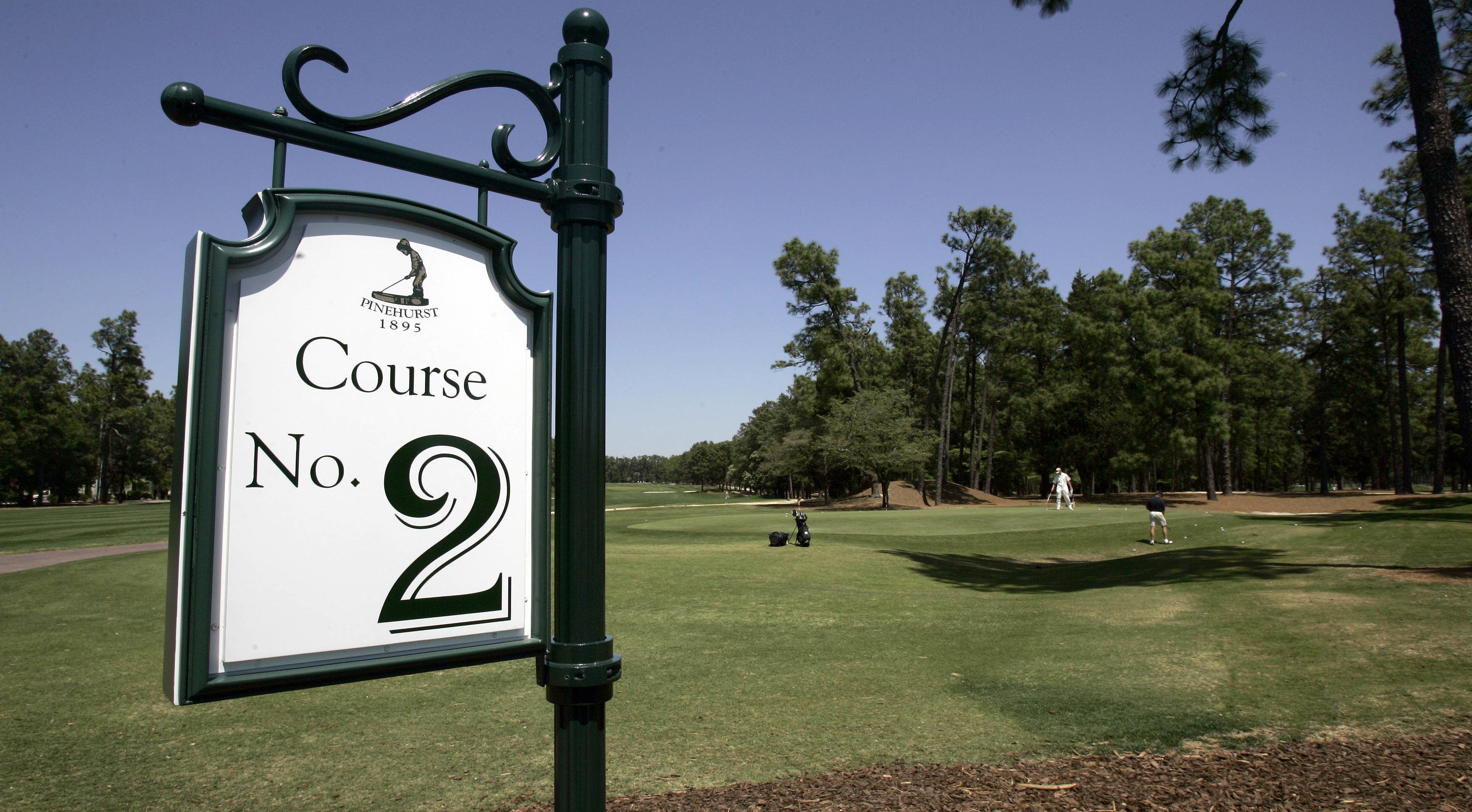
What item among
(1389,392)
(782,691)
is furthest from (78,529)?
(1389,392)

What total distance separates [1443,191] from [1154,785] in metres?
11.7

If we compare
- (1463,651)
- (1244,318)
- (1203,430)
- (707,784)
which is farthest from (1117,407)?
(707,784)

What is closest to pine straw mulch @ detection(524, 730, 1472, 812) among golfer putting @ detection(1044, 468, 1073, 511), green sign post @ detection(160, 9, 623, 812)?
green sign post @ detection(160, 9, 623, 812)

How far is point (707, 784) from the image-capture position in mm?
5074

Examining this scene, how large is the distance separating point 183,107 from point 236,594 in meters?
1.25

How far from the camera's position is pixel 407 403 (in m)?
2.28

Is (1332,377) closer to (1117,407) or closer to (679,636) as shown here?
(1117,407)

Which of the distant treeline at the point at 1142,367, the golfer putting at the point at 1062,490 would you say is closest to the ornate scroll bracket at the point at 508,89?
the golfer putting at the point at 1062,490

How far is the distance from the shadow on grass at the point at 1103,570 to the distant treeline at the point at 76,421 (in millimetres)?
70368

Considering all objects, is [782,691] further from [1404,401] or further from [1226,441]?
[1404,401]

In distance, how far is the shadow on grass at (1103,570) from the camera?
13578 mm

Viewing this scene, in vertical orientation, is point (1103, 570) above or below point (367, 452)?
below

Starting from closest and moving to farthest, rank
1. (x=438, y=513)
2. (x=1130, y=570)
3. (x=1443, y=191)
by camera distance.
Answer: (x=438, y=513) → (x=1443, y=191) → (x=1130, y=570)

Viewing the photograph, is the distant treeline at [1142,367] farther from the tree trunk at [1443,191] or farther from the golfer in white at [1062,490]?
the tree trunk at [1443,191]
